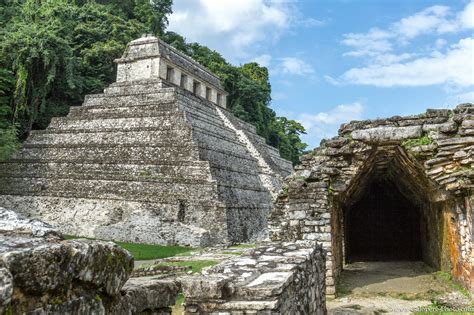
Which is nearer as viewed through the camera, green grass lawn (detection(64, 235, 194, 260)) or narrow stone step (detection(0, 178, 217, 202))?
green grass lawn (detection(64, 235, 194, 260))

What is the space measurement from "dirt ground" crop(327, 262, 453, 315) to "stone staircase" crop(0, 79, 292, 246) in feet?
23.3

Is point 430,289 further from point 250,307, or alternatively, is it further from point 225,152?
point 225,152

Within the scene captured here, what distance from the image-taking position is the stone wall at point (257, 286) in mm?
3127

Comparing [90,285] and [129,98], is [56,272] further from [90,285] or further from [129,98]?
[129,98]

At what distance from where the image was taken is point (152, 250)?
14.9m

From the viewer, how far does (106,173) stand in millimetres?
19062

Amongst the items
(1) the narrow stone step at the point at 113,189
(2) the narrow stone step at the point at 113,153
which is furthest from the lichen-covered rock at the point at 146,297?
(2) the narrow stone step at the point at 113,153

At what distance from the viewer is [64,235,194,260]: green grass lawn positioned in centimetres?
1370

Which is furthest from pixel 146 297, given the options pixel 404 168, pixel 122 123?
pixel 122 123

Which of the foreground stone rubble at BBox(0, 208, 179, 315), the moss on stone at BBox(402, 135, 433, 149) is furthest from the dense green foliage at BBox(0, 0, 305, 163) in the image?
the foreground stone rubble at BBox(0, 208, 179, 315)

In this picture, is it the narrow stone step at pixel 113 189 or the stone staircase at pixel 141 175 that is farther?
the narrow stone step at pixel 113 189

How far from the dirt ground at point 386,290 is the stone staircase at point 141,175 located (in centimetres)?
711

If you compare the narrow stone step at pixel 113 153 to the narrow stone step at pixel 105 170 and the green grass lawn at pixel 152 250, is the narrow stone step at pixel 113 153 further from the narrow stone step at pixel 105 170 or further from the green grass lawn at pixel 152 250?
the green grass lawn at pixel 152 250

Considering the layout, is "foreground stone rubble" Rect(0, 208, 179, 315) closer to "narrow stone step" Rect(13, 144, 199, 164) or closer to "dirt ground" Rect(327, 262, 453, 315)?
"dirt ground" Rect(327, 262, 453, 315)
